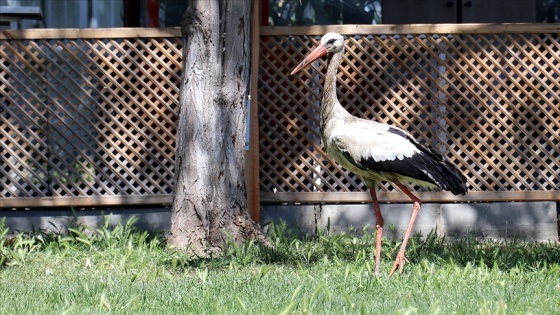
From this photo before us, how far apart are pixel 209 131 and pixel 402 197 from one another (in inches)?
83.8

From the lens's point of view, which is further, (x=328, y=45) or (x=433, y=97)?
(x=433, y=97)

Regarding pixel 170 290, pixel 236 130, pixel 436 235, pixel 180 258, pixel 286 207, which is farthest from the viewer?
pixel 286 207

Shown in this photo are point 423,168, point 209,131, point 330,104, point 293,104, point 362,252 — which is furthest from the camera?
point 293,104

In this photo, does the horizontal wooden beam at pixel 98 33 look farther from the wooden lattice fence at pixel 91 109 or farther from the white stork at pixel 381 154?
the white stork at pixel 381 154

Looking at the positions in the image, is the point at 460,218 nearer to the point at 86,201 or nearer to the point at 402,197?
the point at 402,197

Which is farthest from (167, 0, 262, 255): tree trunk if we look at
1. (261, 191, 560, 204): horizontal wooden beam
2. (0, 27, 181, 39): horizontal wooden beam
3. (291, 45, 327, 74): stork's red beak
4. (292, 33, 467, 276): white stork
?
(261, 191, 560, 204): horizontal wooden beam

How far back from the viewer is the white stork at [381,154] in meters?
7.09

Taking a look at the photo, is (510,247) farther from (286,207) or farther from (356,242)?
(286,207)

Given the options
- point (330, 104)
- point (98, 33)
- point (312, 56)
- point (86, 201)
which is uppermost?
point (98, 33)

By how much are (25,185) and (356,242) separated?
3.09 m

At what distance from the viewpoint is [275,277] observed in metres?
6.71

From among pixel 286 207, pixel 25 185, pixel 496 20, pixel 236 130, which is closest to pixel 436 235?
pixel 286 207

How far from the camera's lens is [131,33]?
29.6 feet

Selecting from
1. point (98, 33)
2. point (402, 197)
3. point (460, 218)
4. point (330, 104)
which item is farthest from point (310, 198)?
point (98, 33)
